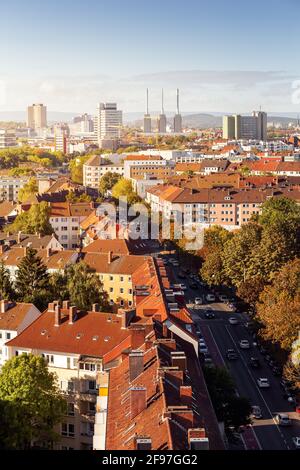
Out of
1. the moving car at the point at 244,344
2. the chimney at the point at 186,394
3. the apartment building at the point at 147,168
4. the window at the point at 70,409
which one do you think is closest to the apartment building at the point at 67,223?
the moving car at the point at 244,344

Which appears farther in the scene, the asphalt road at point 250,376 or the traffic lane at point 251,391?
the asphalt road at point 250,376

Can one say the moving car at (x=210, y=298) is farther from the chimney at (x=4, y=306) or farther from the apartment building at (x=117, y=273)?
the chimney at (x=4, y=306)

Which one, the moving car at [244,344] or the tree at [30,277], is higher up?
the tree at [30,277]

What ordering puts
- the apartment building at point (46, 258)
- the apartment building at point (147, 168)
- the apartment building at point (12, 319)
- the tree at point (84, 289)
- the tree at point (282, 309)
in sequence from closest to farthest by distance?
1. the apartment building at point (12, 319)
2. the tree at point (282, 309)
3. the tree at point (84, 289)
4. the apartment building at point (46, 258)
5. the apartment building at point (147, 168)

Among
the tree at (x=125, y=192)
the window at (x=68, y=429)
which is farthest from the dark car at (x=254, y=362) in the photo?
the tree at (x=125, y=192)

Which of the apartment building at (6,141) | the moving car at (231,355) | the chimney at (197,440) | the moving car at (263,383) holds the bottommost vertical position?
the moving car at (263,383)

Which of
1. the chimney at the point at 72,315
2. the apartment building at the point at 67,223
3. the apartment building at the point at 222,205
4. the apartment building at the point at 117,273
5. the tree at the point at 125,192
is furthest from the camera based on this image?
the tree at the point at 125,192

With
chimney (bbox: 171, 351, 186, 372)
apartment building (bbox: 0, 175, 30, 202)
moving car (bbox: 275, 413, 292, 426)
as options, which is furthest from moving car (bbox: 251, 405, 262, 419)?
apartment building (bbox: 0, 175, 30, 202)

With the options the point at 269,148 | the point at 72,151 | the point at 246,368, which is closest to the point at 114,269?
the point at 246,368
